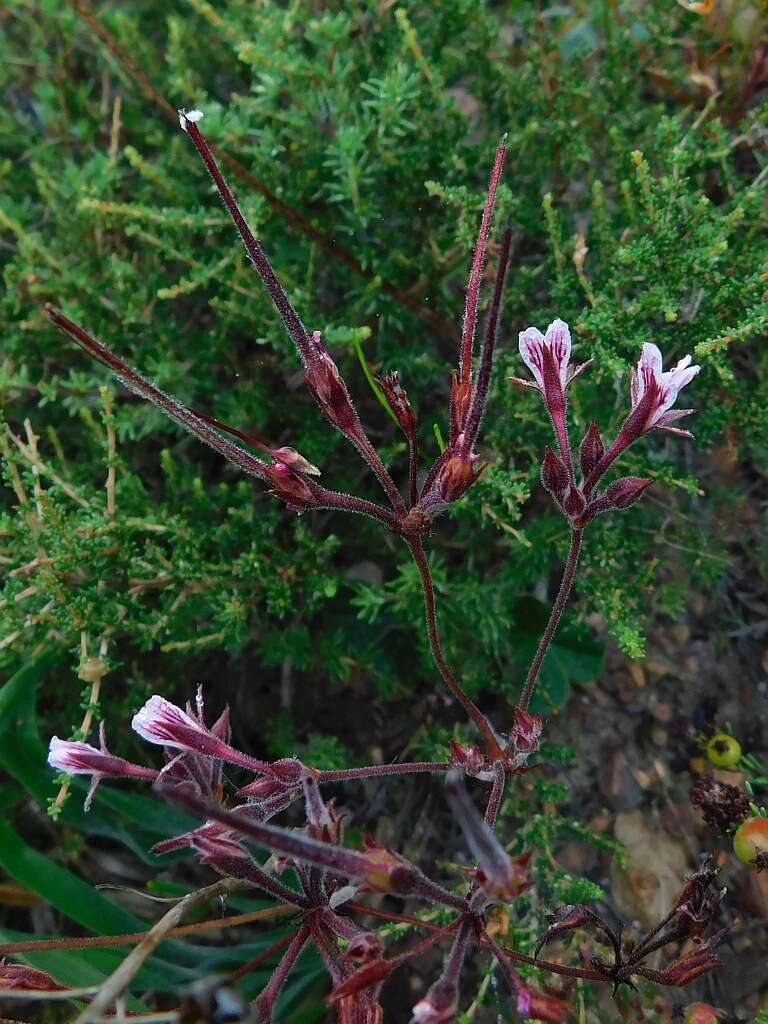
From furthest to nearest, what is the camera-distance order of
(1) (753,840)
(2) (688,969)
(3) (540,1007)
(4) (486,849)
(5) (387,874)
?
(1) (753,840) → (2) (688,969) → (3) (540,1007) → (5) (387,874) → (4) (486,849)

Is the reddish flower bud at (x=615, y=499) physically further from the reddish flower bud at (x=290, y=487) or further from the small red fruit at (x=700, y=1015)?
the small red fruit at (x=700, y=1015)

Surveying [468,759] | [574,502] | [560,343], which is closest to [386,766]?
[468,759]

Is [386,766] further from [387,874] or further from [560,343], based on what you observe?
[560,343]

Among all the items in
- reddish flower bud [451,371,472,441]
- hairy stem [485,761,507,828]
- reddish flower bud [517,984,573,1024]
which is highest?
reddish flower bud [451,371,472,441]

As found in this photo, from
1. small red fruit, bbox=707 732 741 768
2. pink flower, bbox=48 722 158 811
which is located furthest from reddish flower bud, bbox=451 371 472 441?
small red fruit, bbox=707 732 741 768

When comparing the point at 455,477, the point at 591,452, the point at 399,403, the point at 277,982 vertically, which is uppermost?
the point at 399,403

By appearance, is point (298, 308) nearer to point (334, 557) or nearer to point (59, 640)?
point (334, 557)

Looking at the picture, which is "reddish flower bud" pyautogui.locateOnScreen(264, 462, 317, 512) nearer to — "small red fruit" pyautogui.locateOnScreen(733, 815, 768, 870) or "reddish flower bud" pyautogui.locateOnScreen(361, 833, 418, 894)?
"reddish flower bud" pyautogui.locateOnScreen(361, 833, 418, 894)

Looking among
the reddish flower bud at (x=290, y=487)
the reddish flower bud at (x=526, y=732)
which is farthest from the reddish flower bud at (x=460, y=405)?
the reddish flower bud at (x=526, y=732)
